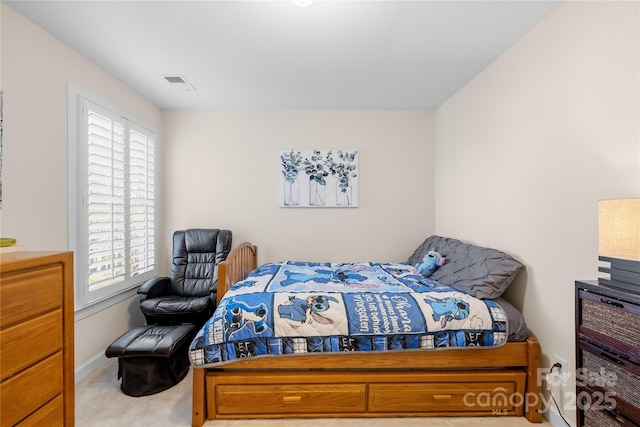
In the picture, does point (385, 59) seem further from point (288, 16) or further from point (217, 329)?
point (217, 329)

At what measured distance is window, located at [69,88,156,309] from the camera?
2.33m

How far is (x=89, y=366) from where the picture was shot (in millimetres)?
2467

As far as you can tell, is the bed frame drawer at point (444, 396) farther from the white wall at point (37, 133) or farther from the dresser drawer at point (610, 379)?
the white wall at point (37, 133)


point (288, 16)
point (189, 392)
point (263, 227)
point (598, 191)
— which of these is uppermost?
point (288, 16)

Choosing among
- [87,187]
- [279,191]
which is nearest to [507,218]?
[279,191]

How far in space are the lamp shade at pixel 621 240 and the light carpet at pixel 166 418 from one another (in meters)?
1.27

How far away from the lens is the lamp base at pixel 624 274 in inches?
46.3

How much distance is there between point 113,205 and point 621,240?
348 centimetres

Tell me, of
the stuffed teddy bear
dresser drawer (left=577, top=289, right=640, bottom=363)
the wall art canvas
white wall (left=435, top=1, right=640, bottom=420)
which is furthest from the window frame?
white wall (left=435, top=1, right=640, bottom=420)

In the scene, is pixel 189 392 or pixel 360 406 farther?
pixel 189 392

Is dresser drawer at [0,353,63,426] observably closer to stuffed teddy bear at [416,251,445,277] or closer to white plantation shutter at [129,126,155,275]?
white plantation shutter at [129,126,155,275]

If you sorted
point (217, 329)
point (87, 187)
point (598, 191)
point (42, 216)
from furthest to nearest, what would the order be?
1. point (87, 187)
2. point (42, 216)
3. point (217, 329)
4. point (598, 191)

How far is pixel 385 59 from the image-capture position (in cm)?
241

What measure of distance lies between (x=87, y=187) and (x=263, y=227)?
176 cm
